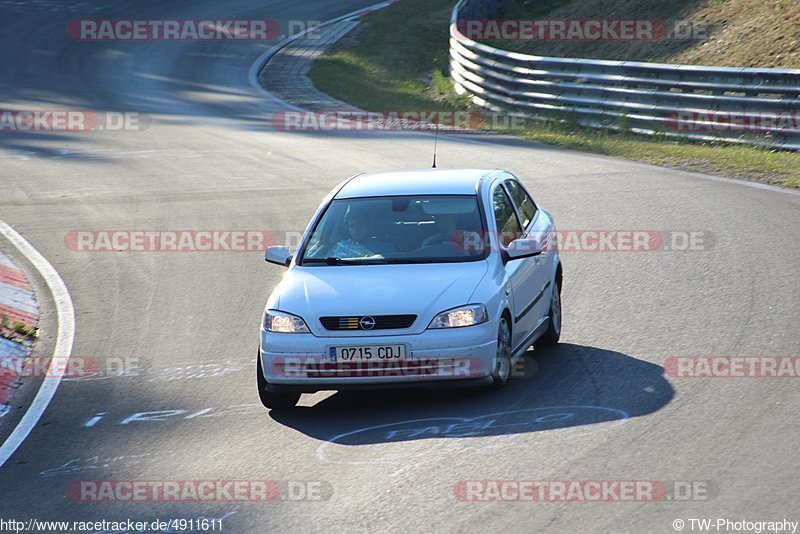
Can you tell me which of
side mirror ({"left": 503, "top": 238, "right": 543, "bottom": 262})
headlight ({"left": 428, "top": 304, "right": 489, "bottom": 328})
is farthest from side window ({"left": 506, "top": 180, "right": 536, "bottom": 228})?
headlight ({"left": 428, "top": 304, "right": 489, "bottom": 328})

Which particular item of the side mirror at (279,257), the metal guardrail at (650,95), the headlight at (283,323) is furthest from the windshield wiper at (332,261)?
the metal guardrail at (650,95)

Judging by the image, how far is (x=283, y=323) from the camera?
8.67 metres

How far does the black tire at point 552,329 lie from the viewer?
10.2 meters

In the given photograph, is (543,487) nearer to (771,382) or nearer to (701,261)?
(771,382)

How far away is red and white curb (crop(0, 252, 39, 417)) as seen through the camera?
10461mm

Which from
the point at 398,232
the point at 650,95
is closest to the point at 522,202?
the point at 398,232

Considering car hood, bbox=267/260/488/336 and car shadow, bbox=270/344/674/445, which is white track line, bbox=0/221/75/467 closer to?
car shadow, bbox=270/344/674/445

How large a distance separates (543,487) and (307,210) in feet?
34.1

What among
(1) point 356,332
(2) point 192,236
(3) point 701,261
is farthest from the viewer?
(2) point 192,236

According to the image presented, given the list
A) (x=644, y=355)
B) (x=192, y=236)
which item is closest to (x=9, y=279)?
(x=192, y=236)

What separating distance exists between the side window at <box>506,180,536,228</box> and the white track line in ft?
13.7

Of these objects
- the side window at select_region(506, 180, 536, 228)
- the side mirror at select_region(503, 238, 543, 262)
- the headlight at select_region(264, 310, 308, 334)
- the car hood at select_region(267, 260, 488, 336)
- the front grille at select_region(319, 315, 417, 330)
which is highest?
the side window at select_region(506, 180, 536, 228)

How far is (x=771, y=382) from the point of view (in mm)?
8656

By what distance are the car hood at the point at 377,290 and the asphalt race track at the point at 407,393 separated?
0.74 metres
